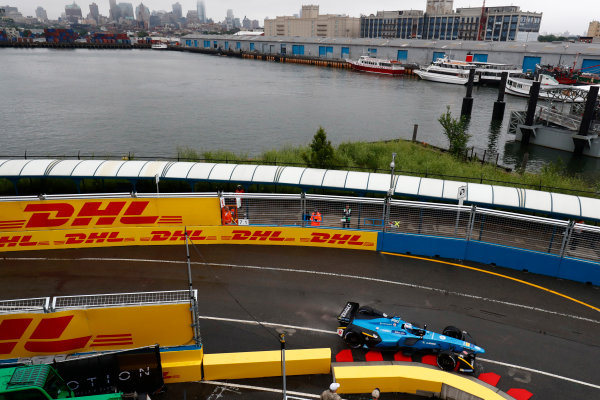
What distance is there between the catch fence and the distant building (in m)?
168

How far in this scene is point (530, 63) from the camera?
96.3 meters

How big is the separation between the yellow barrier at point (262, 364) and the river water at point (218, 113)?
32111mm

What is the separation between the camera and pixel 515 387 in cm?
1091

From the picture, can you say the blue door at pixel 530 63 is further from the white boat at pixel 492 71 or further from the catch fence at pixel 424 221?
the catch fence at pixel 424 221

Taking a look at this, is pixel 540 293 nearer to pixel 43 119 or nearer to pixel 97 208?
pixel 97 208

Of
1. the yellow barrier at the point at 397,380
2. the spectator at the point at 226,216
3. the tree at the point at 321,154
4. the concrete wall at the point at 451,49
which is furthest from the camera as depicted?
the concrete wall at the point at 451,49

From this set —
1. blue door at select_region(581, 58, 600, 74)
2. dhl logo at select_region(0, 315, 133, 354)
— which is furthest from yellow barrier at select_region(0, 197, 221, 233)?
blue door at select_region(581, 58, 600, 74)

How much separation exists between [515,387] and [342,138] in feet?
127

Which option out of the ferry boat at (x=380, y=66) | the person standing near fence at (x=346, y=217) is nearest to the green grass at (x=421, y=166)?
the person standing near fence at (x=346, y=217)

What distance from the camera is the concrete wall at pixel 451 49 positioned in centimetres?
8975

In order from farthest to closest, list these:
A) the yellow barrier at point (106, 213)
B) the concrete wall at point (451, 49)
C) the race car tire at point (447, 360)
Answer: the concrete wall at point (451, 49) < the yellow barrier at point (106, 213) < the race car tire at point (447, 360)

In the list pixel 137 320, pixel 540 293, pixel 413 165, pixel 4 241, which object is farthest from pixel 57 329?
pixel 413 165

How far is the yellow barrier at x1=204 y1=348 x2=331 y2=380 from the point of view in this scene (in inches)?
426

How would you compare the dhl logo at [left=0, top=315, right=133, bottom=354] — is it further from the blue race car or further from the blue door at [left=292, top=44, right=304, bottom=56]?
the blue door at [left=292, top=44, right=304, bottom=56]
